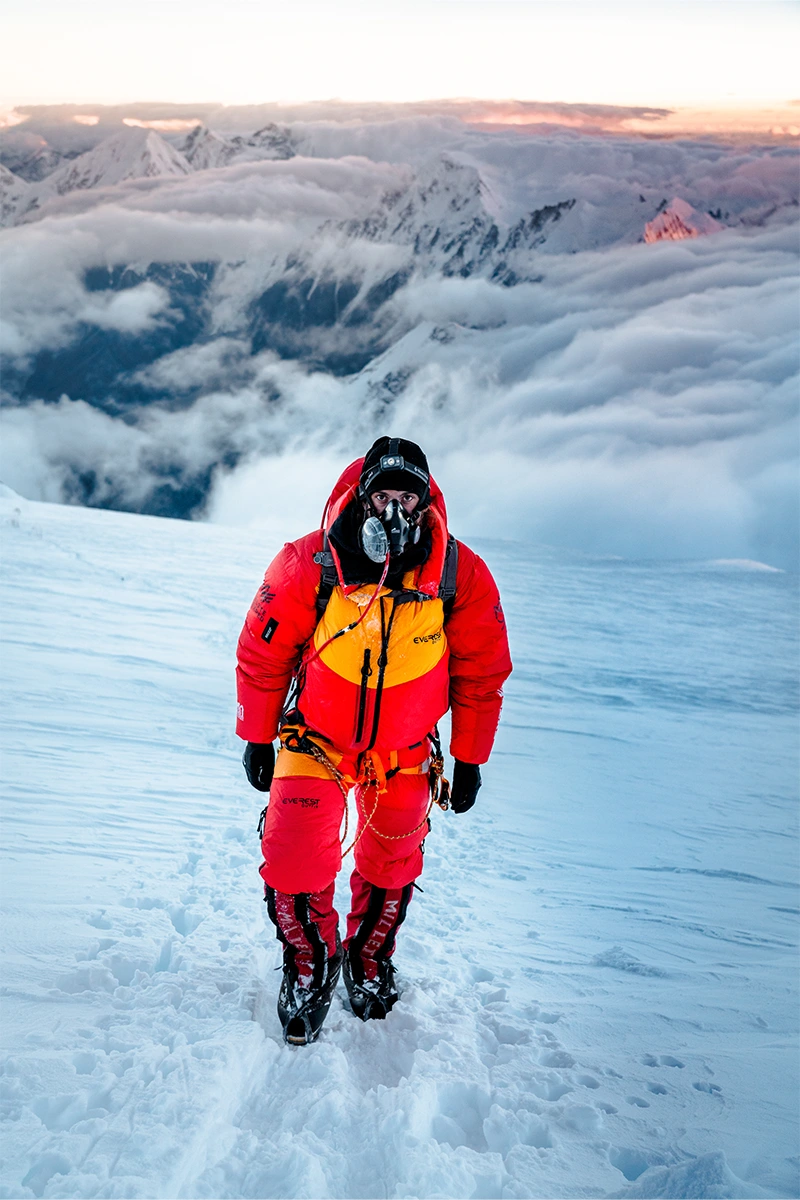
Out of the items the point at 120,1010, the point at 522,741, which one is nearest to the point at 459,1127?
the point at 120,1010

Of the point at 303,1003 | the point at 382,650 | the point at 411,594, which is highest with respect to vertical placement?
the point at 411,594

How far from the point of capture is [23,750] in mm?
4406

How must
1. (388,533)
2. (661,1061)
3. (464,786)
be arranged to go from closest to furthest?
(388,533) < (661,1061) < (464,786)

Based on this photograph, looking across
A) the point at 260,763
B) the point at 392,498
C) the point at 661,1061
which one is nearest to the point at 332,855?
the point at 260,763

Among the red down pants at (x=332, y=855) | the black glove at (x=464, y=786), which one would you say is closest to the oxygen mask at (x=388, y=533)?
the red down pants at (x=332, y=855)

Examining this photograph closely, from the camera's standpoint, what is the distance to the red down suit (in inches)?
90.4

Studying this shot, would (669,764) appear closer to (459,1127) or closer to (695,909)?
(695,909)

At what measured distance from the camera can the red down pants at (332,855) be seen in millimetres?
2314

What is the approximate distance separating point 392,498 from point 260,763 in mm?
1077

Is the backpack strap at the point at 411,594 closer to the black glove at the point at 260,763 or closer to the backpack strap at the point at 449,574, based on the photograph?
the backpack strap at the point at 449,574

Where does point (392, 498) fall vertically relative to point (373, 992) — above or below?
above

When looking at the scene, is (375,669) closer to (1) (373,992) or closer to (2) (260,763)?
(2) (260,763)

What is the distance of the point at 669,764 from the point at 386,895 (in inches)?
172

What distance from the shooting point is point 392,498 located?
2291 millimetres
